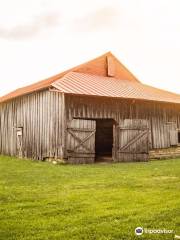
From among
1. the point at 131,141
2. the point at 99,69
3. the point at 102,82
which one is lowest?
the point at 131,141

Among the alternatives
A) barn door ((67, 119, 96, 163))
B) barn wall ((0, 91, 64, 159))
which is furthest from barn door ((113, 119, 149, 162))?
barn wall ((0, 91, 64, 159))

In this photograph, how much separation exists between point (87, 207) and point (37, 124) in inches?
534

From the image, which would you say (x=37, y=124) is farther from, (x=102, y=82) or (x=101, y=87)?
(x=102, y=82)

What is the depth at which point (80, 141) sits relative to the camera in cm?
1842

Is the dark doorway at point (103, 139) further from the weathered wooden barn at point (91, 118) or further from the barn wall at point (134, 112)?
the barn wall at point (134, 112)

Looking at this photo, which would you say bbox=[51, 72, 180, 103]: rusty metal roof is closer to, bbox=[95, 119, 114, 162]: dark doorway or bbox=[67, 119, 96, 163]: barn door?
bbox=[67, 119, 96, 163]: barn door

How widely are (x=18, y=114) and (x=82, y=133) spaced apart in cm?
673

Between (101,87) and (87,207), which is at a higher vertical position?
(101,87)

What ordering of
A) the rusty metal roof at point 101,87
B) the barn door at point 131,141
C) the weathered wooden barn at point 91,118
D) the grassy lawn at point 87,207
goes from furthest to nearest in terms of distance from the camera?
the barn door at point 131,141
the rusty metal roof at point 101,87
the weathered wooden barn at point 91,118
the grassy lawn at point 87,207

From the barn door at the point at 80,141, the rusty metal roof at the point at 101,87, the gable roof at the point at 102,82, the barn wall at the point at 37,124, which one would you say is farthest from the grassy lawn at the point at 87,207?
the gable roof at the point at 102,82

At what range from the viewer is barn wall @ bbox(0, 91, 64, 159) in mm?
18748

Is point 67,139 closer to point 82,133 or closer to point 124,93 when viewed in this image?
point 82,133

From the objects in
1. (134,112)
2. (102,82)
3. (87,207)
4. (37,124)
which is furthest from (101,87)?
(87,207)

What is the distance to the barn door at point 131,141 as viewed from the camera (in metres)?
20.0
